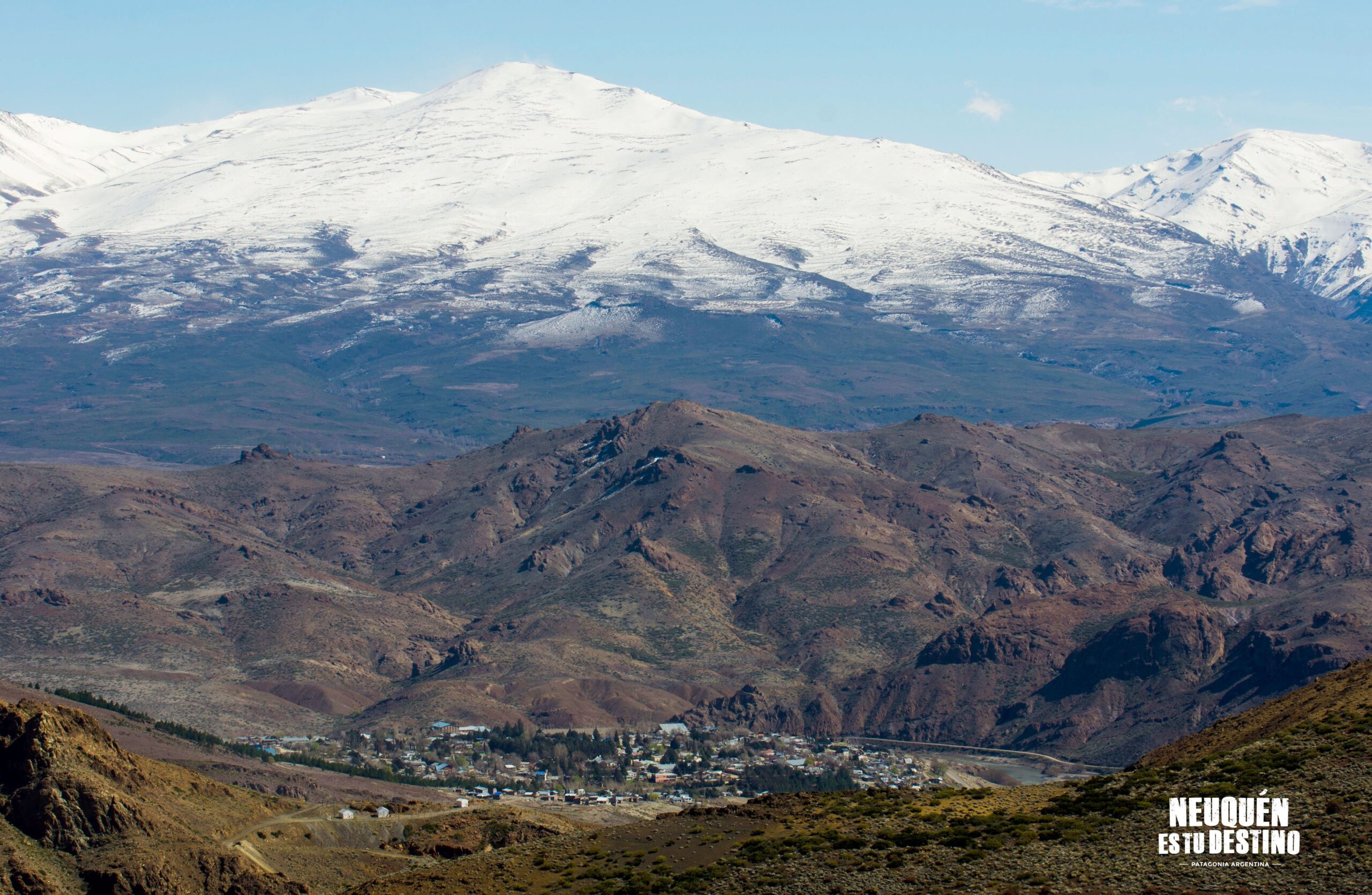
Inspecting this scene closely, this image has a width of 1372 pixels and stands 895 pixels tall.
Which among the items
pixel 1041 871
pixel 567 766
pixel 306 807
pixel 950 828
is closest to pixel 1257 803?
pixel 1041 871

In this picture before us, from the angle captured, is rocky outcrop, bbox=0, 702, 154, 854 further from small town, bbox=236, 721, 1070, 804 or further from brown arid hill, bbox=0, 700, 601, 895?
small town, bbox=236, 721, 1070, 804

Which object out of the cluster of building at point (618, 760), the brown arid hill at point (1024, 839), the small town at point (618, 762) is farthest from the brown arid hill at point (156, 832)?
the cluster of building at point (618, 760)

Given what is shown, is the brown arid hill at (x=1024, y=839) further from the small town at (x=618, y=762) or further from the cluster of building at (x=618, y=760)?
the cluster of building at (x=618, y=760)

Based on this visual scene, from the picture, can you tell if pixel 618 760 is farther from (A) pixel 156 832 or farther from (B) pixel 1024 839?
(B) pixel 1024 839

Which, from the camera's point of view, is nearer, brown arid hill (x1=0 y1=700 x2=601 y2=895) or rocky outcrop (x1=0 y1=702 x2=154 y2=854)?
brown arid hill (x1=0 y1=700 x2=601 y2=895)

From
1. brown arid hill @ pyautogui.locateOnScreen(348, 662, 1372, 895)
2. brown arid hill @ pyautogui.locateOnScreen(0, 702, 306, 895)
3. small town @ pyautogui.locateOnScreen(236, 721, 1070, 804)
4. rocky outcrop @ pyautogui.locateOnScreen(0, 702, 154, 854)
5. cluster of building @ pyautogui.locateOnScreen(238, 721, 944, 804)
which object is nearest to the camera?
brown arid hill @ pyautogui.locateOnScreen(348, 662, 1372, 895)

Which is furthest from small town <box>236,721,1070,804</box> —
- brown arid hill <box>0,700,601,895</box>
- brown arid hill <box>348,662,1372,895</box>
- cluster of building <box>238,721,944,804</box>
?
brown arid hill <box>348,662,1372,895</box>

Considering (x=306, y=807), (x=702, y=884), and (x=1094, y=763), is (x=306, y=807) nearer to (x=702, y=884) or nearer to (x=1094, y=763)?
(x=702, y=884)
